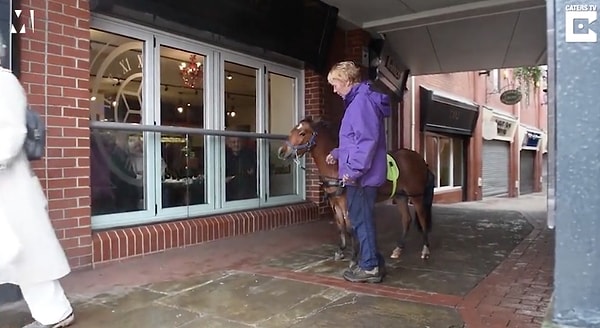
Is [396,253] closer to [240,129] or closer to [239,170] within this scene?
[239,170]

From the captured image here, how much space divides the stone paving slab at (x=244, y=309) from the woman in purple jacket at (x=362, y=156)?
45cm

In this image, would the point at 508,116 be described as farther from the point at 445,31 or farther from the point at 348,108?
the point at 348,108

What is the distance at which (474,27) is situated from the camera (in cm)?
852

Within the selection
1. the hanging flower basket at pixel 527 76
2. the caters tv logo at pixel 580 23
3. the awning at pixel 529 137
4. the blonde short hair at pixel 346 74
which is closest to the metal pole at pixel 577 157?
the caters tv logo at pixel 580 23

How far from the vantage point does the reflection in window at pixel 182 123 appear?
5.77 metres

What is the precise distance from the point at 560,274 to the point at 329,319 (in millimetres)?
2194

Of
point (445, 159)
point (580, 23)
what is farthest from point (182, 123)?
point (445, 159)

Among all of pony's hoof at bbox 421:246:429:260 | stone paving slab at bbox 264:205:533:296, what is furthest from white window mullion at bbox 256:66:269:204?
pony's hoof at bbox 421:246:429:260

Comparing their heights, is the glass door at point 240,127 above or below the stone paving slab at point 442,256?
above

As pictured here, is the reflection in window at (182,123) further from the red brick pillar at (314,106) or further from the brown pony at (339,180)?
the red brick pillar at (314,106)

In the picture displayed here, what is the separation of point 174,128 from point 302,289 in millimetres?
2521

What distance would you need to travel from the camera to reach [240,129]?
6.95m

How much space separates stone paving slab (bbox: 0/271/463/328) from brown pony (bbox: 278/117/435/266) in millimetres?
910

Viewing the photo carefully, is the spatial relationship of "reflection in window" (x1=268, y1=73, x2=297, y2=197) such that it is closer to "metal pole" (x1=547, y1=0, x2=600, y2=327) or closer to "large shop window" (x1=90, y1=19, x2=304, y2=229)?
"large shop window" (x1=90, y1=19, x2=304, y2=229)
